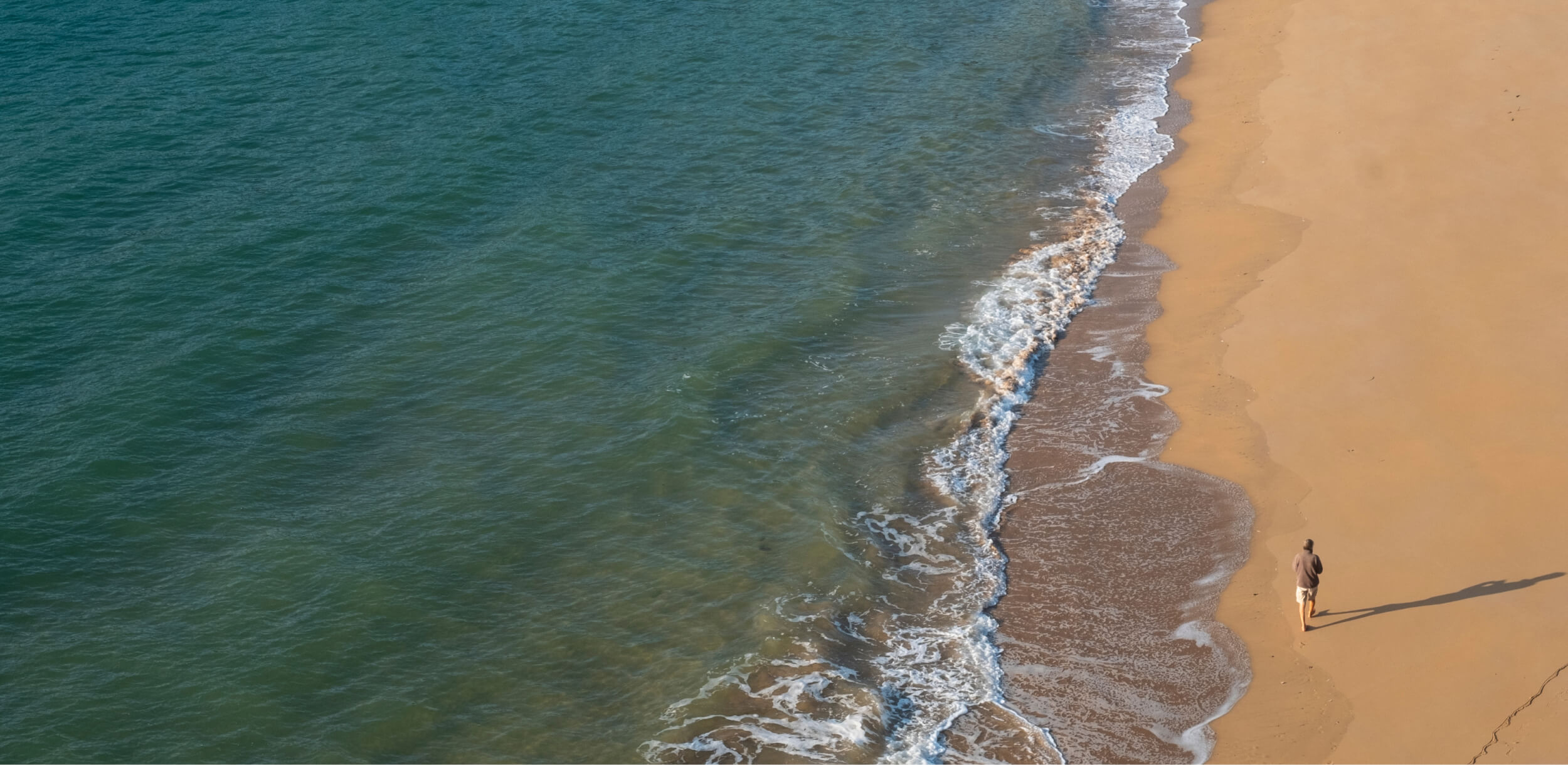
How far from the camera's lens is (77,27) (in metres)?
32.5

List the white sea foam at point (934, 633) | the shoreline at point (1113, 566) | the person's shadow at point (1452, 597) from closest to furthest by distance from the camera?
the white sea foam at point (934, 633), the shoreline at point (1113, 566), the person's shadow at point (1452, 597)

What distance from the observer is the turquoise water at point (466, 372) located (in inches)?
528

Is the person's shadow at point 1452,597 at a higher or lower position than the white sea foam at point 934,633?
lower

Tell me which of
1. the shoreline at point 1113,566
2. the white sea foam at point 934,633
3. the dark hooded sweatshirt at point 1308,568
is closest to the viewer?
the white sea foam at point 934,633

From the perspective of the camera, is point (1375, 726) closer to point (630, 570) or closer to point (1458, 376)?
point (1458, 376)

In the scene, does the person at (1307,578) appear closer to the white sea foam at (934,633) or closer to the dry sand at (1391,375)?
the dry sand at (1391,375)

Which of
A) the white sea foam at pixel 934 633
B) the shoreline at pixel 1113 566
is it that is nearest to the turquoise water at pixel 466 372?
the white sea foam at pixel 934 633

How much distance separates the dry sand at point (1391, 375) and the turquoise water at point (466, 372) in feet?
12.6

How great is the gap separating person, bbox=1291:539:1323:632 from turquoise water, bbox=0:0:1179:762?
4253 millimetres

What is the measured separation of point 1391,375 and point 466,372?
1480 centimetres

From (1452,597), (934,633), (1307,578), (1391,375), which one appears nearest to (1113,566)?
(1307,578)

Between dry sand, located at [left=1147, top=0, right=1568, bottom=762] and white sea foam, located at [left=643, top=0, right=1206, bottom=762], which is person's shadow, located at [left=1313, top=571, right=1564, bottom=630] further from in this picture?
white sea foam, located at [left=643, top=0, right=1206, bottom=762]

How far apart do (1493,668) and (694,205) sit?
17.1 m

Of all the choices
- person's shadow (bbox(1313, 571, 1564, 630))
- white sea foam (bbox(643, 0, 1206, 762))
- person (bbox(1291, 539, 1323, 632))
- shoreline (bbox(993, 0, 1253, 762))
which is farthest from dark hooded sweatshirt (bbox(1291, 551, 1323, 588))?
white sea foam (bbox(643, 0, 1206, 762))
